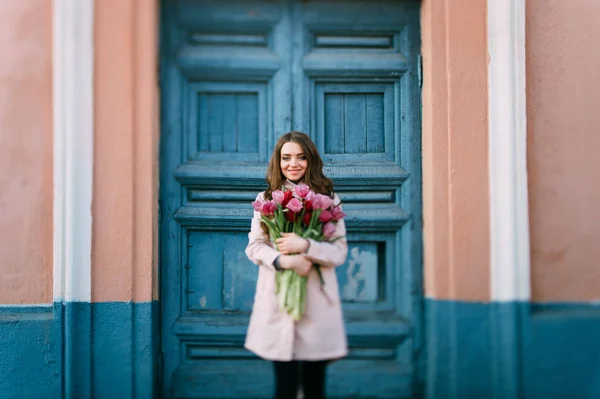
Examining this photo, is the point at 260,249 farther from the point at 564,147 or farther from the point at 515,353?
the point at 564,147

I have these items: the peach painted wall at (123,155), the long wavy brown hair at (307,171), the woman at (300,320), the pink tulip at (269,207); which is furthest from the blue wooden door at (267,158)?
the pink tulip at (269,207)

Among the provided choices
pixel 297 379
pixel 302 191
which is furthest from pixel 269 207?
pixel 297 379

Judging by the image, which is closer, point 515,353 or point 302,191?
Answer: point 302,191

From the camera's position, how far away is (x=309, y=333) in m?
3.14

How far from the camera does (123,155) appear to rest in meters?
3.84

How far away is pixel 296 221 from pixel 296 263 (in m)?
0.22

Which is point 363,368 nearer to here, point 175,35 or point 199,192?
point 199,192

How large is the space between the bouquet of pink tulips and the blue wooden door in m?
0.80

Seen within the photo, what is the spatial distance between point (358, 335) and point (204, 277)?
3.26ft

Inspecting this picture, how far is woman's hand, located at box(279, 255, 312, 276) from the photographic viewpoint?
122 inches

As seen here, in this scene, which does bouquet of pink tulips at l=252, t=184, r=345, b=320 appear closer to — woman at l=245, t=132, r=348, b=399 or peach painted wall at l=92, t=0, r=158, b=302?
woman at l=245, t=132, r=348, b=399

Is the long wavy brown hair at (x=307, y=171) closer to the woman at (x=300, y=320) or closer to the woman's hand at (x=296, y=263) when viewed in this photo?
the woman at (x=300, y=320)

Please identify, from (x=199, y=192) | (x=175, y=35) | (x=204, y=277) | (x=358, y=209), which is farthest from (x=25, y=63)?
(x=358, y=209)

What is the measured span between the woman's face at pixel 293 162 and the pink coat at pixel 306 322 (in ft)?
1.35
